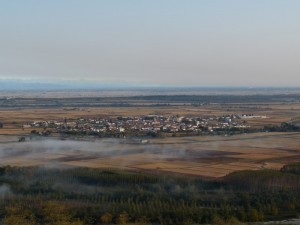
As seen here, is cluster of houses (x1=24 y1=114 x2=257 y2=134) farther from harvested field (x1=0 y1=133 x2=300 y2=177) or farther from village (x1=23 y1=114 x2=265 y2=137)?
harvested field (x1=0 y1=133 x2=300 y2=177)

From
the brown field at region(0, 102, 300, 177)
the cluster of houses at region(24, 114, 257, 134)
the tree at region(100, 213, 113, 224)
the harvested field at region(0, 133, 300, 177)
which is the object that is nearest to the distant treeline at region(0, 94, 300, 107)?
the cluster of houses at region(24, 114, 257, 134)

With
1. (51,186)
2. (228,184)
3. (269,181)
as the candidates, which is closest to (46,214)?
(51,186)

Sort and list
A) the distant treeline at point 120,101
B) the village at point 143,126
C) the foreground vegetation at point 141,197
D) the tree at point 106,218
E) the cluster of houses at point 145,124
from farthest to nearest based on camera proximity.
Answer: the distant treeline at point 120,101 < the cluster of houses at point 145,124 < the village at point 143,126 < the foreground vegetation at point 141,197 < the tree at point 106,218

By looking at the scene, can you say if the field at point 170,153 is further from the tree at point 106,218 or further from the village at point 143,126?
the tree at point 106,218

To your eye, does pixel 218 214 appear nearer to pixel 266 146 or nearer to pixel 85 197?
pixel 85 197

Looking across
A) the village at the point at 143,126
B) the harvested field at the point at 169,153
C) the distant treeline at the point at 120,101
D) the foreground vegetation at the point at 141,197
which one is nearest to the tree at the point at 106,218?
the foreground vegetation at the point at 141,197

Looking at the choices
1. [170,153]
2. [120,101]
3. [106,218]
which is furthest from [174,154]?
[120,101]

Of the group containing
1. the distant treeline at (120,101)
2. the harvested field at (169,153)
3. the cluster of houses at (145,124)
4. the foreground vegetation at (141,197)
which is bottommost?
the distant treeline at (120,101)
